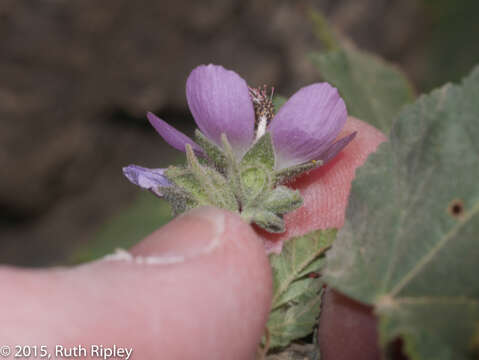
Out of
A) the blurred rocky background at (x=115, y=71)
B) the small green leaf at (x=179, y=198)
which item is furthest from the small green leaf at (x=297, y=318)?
the blurred rocky background at (x=115, y=71)

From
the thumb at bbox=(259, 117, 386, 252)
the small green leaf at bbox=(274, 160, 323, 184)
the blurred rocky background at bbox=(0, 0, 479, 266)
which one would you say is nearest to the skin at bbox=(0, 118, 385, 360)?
the small green leaf at bbox=(274, 160, 323, 184)

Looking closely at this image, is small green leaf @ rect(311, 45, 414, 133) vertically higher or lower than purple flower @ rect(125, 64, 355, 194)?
higher

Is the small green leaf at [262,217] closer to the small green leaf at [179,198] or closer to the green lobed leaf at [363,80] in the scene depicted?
the small green leaf at [179,198]

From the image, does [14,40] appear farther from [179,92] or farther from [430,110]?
[430,110]

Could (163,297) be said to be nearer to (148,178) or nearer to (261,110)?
(148,178)

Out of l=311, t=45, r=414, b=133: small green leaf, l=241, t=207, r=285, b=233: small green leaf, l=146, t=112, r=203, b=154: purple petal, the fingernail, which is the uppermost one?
l=311, t=45, r=414, b=133: small green leaf

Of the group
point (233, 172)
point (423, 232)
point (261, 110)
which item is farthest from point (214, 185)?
point (423, 232)

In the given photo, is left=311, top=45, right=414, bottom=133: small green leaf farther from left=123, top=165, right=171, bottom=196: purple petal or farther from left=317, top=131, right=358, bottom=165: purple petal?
left=123, top=165, right=171, bottom=196: purple petal
